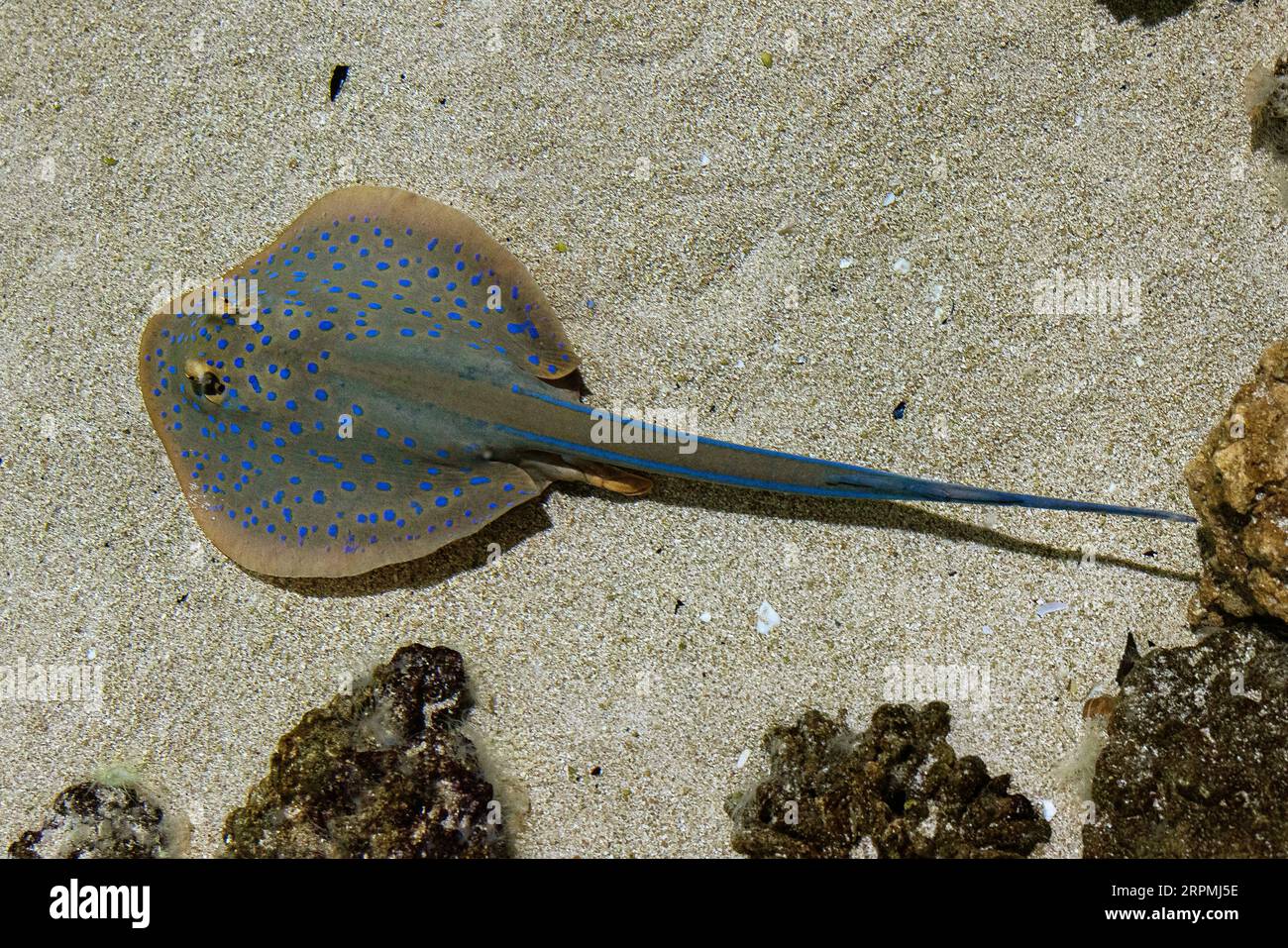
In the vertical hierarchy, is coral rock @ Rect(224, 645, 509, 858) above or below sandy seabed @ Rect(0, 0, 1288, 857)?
below

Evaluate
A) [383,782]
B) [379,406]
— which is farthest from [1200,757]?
[379,406]

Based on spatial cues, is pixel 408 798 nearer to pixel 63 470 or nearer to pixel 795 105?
pixel 63 470

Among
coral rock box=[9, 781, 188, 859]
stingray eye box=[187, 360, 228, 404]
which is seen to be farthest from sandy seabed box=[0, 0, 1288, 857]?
stingray eye box=[187, 360, 228, 404]

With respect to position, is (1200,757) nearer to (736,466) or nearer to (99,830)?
(736,466)

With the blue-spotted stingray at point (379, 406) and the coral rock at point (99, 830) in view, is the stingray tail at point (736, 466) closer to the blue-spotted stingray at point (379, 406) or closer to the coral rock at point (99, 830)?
the blue-spotted stingray at point (379, 406)

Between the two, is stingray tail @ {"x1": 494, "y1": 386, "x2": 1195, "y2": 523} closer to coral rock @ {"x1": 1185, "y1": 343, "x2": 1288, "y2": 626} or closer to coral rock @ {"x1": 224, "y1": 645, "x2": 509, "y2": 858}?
coral rock @ {"x1": 1185, "y1": 343, "x2": 1288, "y2": 626}

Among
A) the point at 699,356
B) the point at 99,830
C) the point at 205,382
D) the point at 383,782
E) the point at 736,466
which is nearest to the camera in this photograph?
the point at 736,466

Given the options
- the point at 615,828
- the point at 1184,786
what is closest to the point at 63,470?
the point at 615,828
